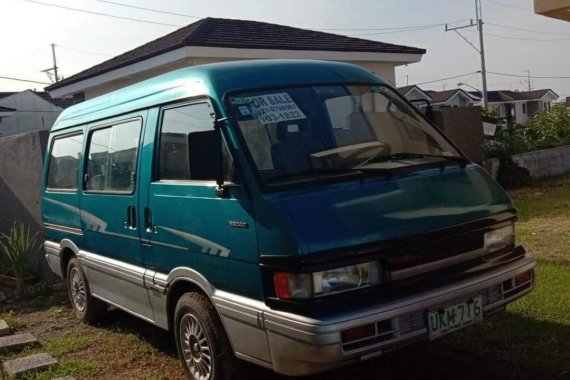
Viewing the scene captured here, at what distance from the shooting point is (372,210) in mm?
3537

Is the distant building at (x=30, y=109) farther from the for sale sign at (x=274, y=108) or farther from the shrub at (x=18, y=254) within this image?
the for sale sign at (x=274, y=108)

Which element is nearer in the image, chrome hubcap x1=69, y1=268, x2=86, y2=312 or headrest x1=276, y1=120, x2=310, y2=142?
headrest x1=276, y1=120, x2=310, y2=142

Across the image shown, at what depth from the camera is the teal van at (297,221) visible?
334 centimetres

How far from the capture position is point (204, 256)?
398 centimetres

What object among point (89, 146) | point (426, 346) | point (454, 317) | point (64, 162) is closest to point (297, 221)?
point (454, 317)

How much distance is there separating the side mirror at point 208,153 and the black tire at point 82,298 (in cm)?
287

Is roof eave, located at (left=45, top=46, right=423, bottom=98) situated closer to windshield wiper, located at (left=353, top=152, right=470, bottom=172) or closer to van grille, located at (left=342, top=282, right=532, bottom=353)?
windshield wiper, located at (left=353, top=152, right=470, bottom=172)

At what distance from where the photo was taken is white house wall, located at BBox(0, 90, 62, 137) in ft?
141

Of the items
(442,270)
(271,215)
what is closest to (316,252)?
(271,215)

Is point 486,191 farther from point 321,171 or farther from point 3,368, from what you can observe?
point 3,368

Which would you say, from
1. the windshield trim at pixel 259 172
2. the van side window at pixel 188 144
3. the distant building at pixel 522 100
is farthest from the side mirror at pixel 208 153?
the distant building at pixel 522 100

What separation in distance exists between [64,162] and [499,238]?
446 cm

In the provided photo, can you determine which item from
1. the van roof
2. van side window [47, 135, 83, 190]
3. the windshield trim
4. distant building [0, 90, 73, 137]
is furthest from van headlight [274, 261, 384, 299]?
distant building [0, 90, 73, 137]

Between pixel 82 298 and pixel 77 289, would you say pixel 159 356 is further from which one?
pixel 77 289
